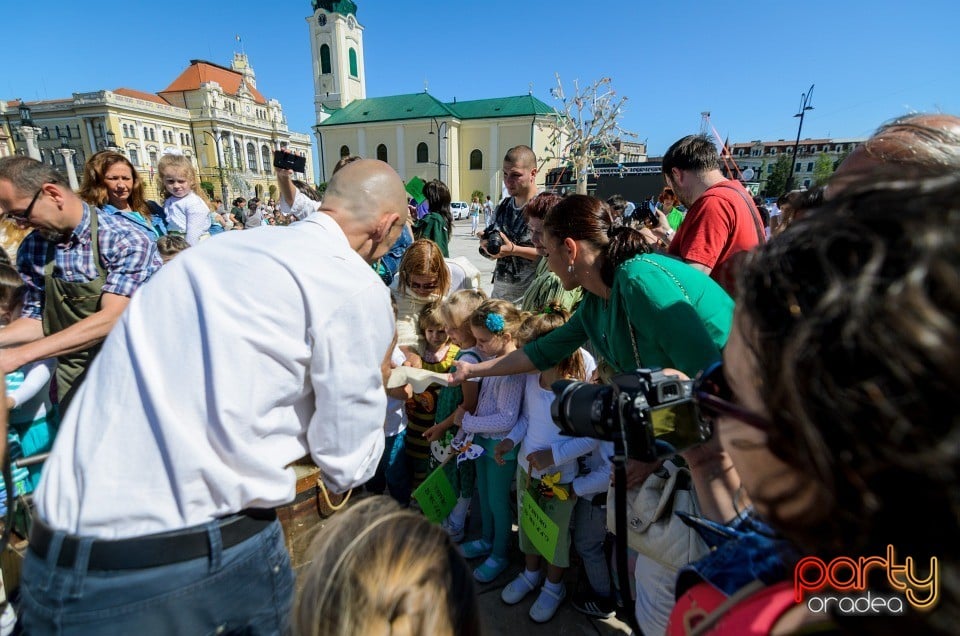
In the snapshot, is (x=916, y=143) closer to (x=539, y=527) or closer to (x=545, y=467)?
(x=545, y=467)

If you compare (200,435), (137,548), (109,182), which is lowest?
(137,548)

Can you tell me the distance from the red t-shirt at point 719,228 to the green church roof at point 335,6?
212 feet

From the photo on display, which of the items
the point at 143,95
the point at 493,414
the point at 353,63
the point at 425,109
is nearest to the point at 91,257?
the point at 493,414

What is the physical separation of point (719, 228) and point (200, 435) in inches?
110

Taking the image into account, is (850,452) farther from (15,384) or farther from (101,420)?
(15,384)

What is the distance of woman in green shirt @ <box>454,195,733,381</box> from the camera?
1506 millimetres

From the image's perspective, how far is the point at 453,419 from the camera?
278 cm

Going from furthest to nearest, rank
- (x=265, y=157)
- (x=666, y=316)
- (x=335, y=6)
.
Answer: (x=265, y=157)
(x=335, y=6)
(x=666, y=316)

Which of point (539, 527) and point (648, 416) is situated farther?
point (539, 527)

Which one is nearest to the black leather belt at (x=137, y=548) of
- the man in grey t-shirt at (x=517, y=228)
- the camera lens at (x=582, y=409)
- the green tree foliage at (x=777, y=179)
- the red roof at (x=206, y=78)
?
the camera lens at (x=582, y=409)

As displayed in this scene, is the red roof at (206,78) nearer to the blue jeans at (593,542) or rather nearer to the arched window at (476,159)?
the arched window at (476,159)

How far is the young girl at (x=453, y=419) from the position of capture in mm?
2840

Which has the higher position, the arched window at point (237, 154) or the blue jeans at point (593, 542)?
the arched window at point (237, 154)

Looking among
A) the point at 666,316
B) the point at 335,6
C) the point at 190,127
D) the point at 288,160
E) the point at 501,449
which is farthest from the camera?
the point at 190,127
